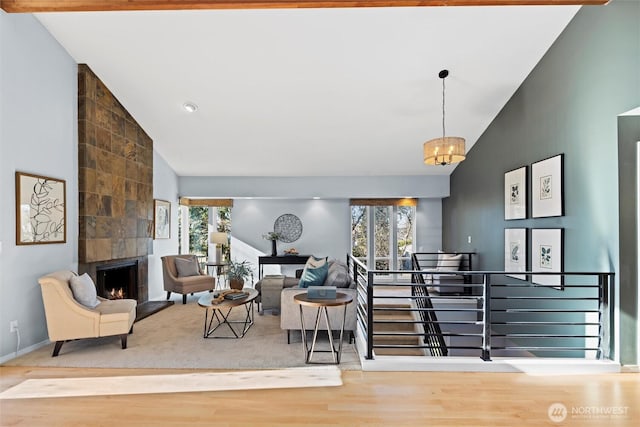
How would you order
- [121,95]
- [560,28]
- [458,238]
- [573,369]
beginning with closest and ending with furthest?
[573,369] < [560,28] < [121,95] < [458,238]

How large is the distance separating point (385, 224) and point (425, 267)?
1.36 meters

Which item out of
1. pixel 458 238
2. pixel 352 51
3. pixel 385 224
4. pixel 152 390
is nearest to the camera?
pixel 152 390

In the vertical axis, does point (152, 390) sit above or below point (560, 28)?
below

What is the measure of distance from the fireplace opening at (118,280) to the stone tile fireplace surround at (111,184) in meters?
0.03

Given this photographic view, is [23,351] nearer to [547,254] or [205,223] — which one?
[205,223]

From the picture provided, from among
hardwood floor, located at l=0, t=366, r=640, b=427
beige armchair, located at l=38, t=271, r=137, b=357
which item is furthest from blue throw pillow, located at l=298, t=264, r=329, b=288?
beige armchair, located at l=38, t=271, r=137, b=357

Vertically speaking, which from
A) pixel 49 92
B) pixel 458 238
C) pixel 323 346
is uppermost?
pixel 49 92

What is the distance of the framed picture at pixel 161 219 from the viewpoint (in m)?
6.45

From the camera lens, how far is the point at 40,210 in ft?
12.7

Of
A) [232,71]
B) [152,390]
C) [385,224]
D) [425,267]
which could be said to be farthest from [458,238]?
[152,390]

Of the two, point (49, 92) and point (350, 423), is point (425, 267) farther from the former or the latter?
point (49, 92)

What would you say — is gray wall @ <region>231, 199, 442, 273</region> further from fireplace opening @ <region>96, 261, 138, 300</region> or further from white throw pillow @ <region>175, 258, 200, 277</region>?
fireplace opening @ <region>96, 261, 138, 300</region>

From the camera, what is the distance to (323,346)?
3871 mm

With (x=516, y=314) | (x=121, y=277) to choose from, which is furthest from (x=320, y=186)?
(x=516, y=314)
